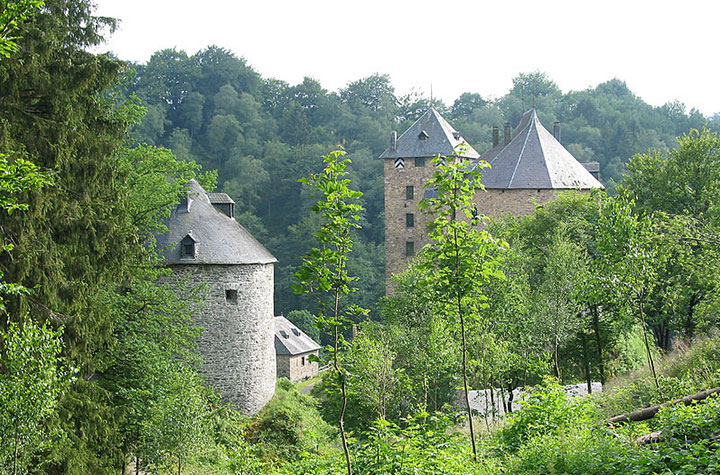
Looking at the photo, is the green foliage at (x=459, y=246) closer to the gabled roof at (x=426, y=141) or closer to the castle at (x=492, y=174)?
the castle at (x=492, y=174)

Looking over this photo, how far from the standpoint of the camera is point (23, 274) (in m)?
10.2

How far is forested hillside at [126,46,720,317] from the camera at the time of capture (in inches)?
2131

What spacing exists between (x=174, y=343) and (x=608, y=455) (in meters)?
12.1

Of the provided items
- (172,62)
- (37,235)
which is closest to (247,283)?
(37,235)

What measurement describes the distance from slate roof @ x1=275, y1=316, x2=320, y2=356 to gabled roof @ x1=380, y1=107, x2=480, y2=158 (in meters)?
10.9

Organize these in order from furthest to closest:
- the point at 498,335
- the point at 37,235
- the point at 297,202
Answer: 1. the point at 297,202
2. the point at 498,335
3. the point at 37,235

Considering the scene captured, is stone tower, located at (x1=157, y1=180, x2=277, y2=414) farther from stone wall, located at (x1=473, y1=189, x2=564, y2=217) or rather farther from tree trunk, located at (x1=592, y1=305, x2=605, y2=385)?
stone wall, located at (x1=473, y1=189, x2=564, y2=217)

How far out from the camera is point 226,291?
2145 centimetres

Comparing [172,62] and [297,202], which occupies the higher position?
[172,62]

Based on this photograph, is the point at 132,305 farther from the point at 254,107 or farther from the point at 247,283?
the point at 254,107

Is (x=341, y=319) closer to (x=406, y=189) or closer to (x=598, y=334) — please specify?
(x=598, y=334)

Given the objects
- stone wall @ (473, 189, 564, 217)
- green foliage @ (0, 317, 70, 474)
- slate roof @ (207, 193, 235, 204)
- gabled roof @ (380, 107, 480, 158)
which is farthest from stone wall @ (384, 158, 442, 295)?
green foliage @ (0, 317, 70, 474)

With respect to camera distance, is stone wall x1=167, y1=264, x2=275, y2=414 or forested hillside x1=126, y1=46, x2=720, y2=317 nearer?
stone wall x1=167, y1=264, x2=275, y2=414

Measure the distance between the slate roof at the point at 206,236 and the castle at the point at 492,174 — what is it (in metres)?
6.94
